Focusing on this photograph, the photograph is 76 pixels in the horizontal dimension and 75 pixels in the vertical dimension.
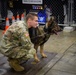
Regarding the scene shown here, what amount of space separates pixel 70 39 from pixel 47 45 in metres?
1.07

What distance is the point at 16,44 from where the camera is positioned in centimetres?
480

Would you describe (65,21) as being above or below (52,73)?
above

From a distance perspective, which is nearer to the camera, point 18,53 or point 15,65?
point 18,53

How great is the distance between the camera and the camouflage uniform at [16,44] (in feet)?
15.4

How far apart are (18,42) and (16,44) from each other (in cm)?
6

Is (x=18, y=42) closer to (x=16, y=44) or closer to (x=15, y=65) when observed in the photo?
(x=16, y=44)

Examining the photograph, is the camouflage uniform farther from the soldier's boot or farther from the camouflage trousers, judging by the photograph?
the soldier's boot

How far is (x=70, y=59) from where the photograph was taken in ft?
18.8

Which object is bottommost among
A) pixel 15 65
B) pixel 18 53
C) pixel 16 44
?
pixel 15 65

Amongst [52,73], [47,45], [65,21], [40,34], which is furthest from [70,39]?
[52,73]

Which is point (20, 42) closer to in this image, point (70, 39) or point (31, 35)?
point (31, 35)

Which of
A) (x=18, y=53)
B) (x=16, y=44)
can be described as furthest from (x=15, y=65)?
(x=16, y=44)

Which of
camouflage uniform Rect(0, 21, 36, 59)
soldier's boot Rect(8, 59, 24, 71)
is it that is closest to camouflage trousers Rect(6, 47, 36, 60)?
camouflage uniform Rect(0, 21, 36, 59)

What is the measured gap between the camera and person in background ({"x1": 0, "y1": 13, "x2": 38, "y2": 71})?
15.4ft
